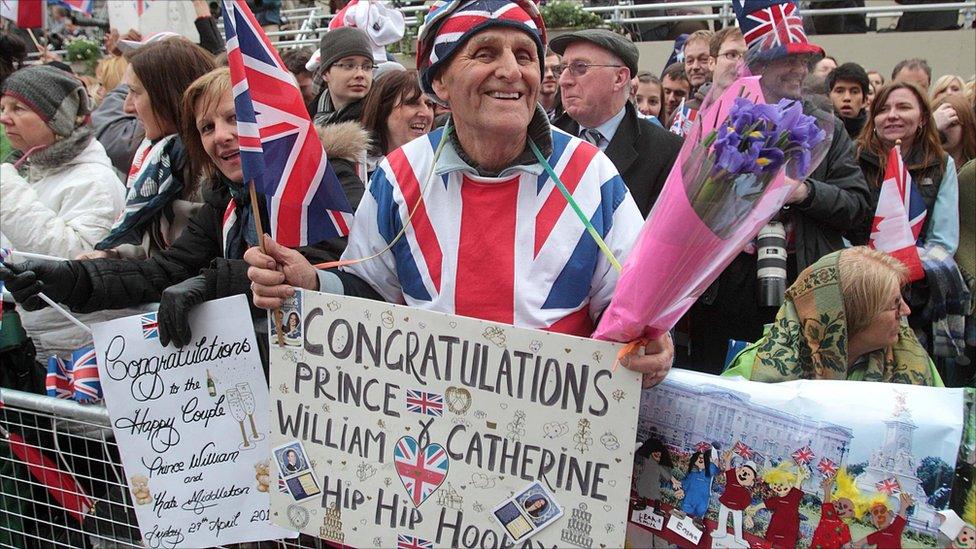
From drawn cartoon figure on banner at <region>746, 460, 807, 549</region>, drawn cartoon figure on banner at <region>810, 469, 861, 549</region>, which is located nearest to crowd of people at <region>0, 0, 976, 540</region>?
drawn cartoon figure on banner at <region>746, 460, 807, 549</region>

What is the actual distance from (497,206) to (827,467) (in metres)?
1.07

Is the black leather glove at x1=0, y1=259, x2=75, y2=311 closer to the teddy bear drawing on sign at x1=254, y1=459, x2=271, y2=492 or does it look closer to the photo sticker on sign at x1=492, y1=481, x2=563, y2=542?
the teddy bear drawing on sign at x1=254, y1=459, x2=271, y2=492

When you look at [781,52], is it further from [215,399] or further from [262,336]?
[215,399]

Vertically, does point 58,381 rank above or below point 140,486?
above

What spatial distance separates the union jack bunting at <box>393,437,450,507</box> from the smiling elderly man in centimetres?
38

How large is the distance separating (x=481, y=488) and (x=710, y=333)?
85.6 inches

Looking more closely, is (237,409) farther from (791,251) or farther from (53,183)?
(791,251)

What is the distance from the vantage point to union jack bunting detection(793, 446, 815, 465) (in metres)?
2.02

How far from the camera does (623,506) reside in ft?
6.89

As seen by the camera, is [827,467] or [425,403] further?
[425,403]

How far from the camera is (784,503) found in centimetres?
204

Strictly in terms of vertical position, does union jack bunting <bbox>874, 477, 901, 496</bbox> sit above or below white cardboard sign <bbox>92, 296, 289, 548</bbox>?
above

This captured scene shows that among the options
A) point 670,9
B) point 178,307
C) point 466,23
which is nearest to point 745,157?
point 466,23

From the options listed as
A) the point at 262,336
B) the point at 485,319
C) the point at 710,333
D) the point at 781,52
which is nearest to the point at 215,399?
the point at 262,336
